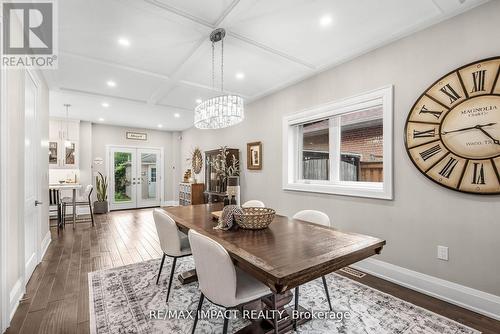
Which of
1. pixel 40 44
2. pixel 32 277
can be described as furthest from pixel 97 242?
pixel 40 44

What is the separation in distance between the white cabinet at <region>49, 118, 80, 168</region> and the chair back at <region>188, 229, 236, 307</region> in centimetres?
639

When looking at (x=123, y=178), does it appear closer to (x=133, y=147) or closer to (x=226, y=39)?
(x=133, y=147)

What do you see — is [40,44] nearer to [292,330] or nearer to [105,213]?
[292,330]

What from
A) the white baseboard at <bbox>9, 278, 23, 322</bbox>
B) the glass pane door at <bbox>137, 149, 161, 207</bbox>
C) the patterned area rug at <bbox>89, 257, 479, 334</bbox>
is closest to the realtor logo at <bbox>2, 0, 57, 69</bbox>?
the white baseboard at <bbox>9, 278, 23, 322</bbox>

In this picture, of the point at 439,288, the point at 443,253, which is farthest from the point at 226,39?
the point at 439,288

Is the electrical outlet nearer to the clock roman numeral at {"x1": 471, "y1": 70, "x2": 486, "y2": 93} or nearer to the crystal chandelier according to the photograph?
the clock roman numeral at {"x1": 471, "y1": 70, "x2": 486, "y2": 93}

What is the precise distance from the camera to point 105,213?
22.2ft

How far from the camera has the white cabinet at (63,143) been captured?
20.2 ft

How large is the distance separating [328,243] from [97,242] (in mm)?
4080

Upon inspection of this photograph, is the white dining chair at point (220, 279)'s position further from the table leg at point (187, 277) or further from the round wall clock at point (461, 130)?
the round wall clock at point (461, 130)

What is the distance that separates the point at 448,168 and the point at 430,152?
0.69 ft

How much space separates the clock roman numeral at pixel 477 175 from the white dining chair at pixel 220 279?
2.02 meters

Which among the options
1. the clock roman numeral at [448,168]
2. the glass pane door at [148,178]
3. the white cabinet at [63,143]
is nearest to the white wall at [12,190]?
the clock roman numeral at [448,168]

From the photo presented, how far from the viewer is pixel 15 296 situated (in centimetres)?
212
